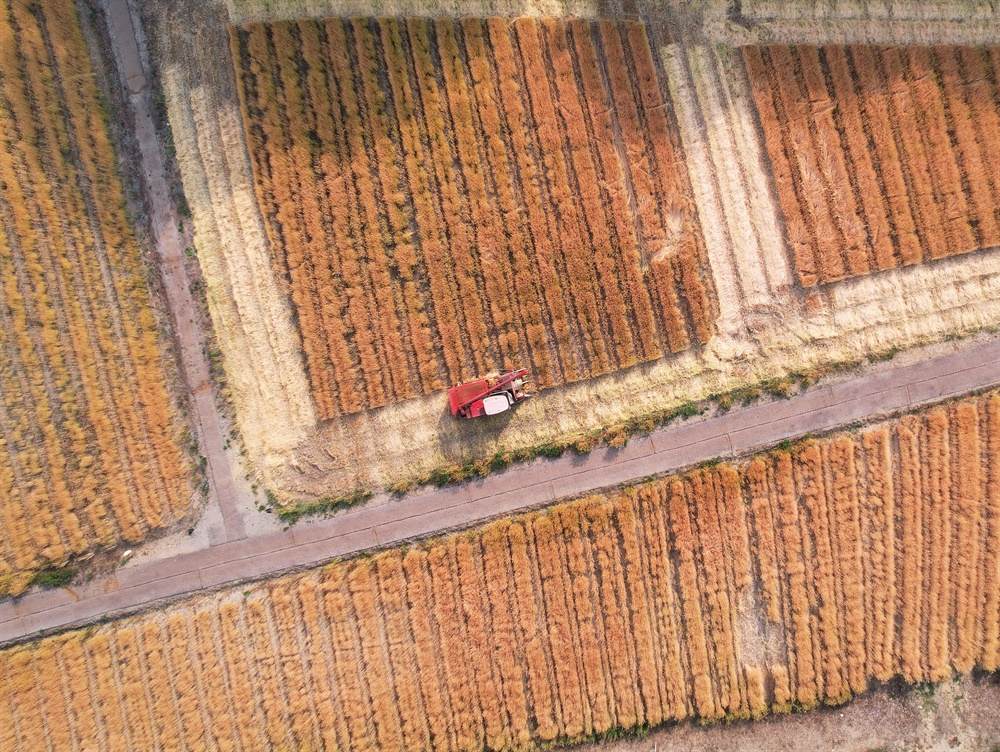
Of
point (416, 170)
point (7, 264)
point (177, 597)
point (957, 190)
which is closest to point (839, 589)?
point (957, 190)

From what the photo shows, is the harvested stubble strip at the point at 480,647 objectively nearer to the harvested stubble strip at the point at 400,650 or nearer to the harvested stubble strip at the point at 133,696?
the harvested stubble strip at the point at 400,650

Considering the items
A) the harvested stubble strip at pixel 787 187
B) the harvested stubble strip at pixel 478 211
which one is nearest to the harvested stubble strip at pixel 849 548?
the harvested stubble strip at pixel 787 187

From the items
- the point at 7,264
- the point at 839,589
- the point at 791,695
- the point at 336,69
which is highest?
the point at 336,69

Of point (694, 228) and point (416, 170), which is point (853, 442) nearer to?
point (694, 228)

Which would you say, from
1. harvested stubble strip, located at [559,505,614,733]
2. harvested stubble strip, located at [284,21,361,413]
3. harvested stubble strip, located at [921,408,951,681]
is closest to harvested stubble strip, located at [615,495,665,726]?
harvested stubble strip, located at [559,505,614,733]

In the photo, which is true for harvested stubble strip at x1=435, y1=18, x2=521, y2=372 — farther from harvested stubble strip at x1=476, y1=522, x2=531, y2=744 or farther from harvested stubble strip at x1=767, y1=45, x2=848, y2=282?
harvested stubble strip at x1=767, y1=45, x2=848, y2=282

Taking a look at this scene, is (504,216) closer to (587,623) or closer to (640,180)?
(640,180)
